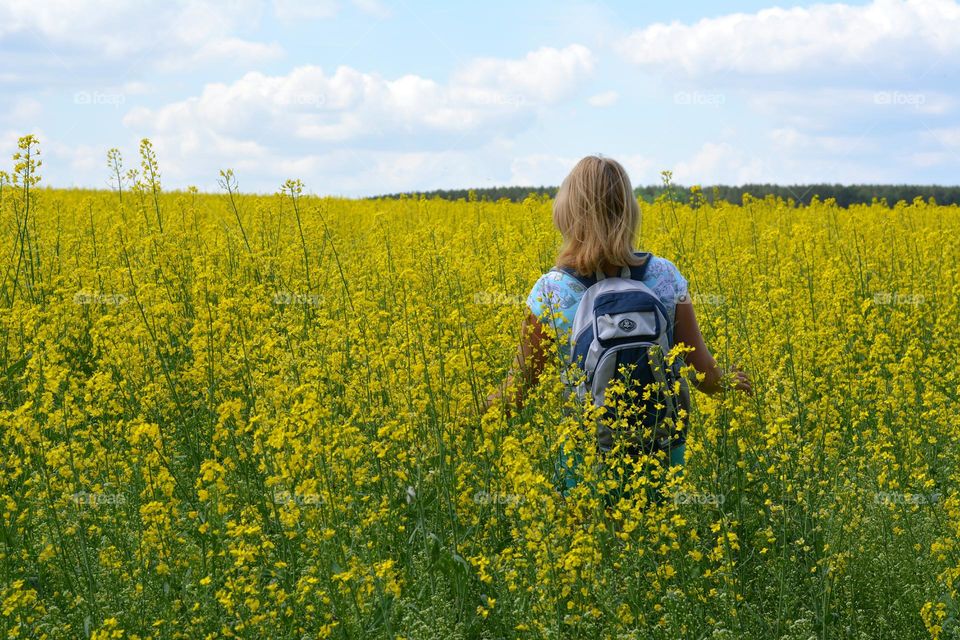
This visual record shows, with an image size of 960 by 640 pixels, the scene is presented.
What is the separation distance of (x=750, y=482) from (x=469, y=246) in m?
4.62

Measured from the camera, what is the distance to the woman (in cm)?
343

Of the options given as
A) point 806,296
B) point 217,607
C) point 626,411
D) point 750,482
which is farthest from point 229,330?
point 806,296

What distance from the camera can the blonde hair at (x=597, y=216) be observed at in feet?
11.3

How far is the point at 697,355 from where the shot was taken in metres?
3.49

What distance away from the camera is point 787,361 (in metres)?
4.51

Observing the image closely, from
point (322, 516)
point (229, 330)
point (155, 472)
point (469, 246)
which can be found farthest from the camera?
point (469, 246)

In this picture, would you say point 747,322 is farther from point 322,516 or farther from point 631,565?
point 322,516

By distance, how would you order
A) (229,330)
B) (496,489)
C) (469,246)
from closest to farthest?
(496,489)
(229,330)
(469,246)
